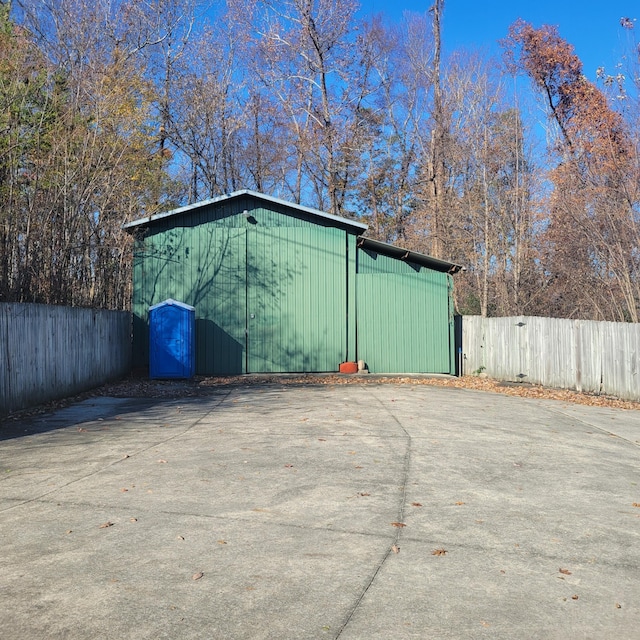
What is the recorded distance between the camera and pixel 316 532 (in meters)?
4.81

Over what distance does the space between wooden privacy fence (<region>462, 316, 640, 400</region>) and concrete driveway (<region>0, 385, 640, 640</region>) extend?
206 inches

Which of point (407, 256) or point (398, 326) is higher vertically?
point (407, 256)

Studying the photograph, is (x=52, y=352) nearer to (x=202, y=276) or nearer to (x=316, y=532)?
(x=202, y=276)

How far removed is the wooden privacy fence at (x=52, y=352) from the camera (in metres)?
10.3

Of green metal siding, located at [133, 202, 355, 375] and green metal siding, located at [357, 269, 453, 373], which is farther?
green metal siding, located at [357, 269, 453, 373]

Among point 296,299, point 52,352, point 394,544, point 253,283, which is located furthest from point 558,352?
point 394,544

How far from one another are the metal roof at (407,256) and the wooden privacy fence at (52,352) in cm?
700

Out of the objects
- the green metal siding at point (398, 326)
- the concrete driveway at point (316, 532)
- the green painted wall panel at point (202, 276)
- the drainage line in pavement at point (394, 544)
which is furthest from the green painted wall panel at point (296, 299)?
the drainage line in pavement at point (394, 544)

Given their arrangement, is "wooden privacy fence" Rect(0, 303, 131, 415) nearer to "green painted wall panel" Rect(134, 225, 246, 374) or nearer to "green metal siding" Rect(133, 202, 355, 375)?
"green painted wall panel" Rect(134, 225, 246, 374)

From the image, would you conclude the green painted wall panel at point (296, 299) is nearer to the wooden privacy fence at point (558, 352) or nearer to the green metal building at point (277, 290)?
the green metal building at point (277, 290)

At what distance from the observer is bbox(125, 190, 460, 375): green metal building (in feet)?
59.0

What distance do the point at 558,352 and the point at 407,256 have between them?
195 inches

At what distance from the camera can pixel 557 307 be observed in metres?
26.4

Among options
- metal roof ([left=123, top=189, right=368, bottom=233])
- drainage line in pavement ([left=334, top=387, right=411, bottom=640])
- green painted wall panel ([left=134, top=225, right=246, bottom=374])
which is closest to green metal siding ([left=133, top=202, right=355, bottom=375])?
green painted wall panel ([left=134, top=225, right=246, bottom=374])
